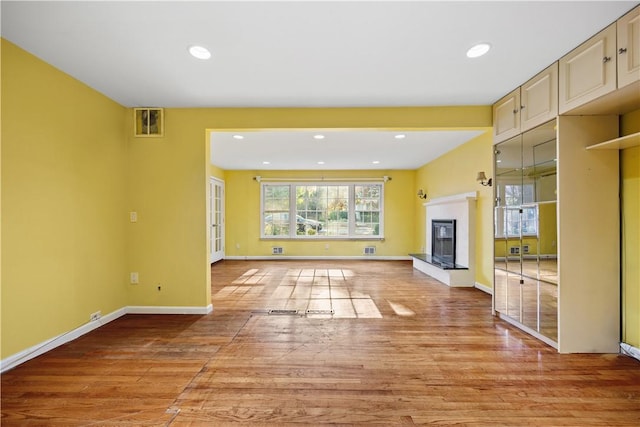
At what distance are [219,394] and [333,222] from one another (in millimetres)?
5827

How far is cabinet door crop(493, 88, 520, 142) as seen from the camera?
9.13ft

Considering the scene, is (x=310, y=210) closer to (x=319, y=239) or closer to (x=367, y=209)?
(x=319, y=239)

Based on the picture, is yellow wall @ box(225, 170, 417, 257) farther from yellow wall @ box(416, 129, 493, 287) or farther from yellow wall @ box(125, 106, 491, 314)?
yellow wall @ box(125, 106, 491, 314)

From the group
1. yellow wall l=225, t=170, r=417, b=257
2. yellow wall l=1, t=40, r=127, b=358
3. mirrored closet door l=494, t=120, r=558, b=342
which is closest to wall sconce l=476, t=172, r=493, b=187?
mirrored closet door l=494, t=120, r=558, b=342

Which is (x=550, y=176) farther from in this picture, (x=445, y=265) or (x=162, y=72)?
(x=162, y=72)

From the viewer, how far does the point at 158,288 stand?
3.31 m

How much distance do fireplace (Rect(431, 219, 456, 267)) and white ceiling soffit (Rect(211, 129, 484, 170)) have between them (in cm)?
137

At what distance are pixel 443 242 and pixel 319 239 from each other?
309 centimetres

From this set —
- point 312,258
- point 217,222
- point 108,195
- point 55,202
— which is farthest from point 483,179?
point 217,222

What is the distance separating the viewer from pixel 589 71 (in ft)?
6.68

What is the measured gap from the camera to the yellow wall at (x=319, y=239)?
290 inches

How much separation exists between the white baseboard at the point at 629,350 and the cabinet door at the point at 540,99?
193 centimetres

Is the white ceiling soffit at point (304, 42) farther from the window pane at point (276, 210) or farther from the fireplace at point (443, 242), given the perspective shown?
the window pane at point (276, 210)

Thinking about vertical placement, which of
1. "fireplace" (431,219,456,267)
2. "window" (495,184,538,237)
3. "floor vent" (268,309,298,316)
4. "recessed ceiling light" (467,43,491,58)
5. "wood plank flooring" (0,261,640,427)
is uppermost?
"recessed ceiling light" (467,43,491,58)
